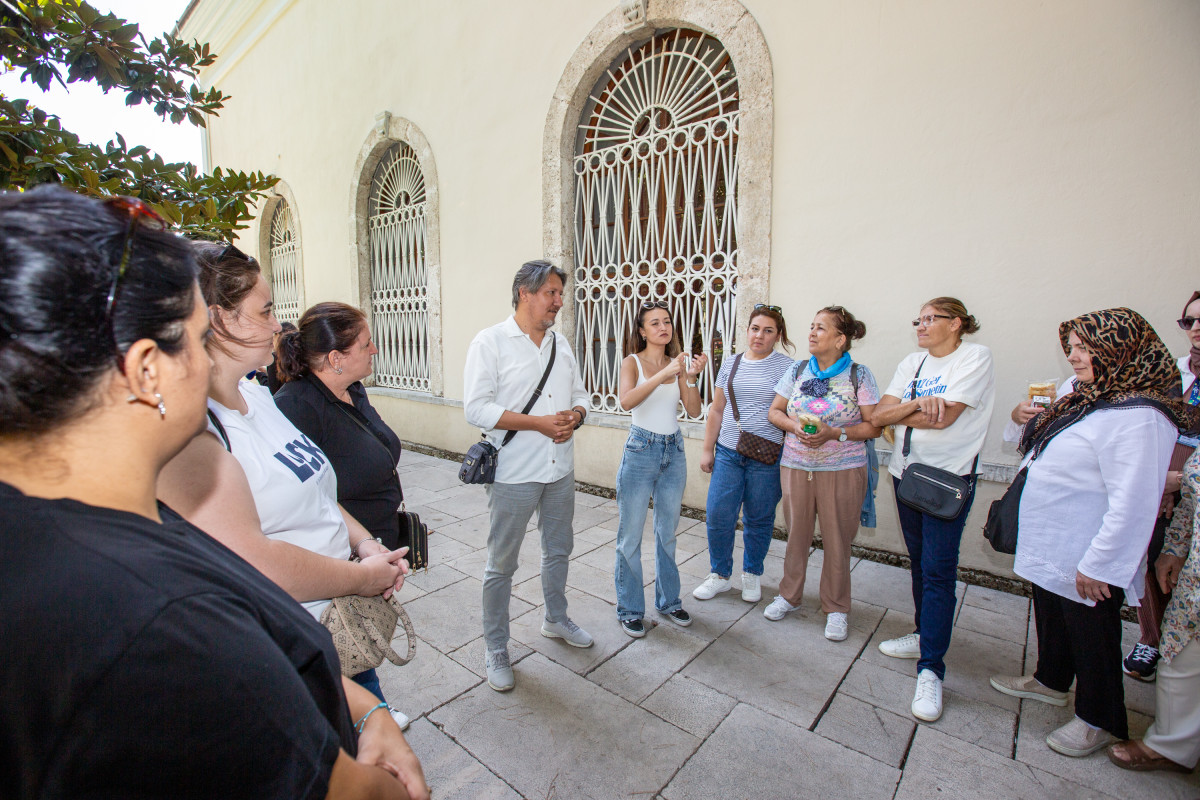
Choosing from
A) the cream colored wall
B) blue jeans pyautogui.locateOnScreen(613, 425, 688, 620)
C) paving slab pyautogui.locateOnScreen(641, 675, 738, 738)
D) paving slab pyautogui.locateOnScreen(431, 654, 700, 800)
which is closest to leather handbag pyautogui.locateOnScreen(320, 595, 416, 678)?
paving slab pyautogui.locateOnScreen(431, 654, 700, 800)

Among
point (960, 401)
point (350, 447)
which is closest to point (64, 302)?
point (350, 447)

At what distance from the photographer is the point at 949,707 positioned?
7.78 ft

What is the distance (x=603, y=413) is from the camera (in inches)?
211

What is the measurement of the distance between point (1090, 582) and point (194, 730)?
8.43 ft

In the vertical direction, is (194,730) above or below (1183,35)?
below

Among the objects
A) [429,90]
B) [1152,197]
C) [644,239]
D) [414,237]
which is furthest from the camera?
[414,237]

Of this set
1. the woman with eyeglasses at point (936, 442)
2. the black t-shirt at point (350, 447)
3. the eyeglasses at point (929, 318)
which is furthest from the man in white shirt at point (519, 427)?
the eyeglasses at point (929, 318)

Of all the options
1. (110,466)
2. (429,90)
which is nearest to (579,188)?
(429,90)

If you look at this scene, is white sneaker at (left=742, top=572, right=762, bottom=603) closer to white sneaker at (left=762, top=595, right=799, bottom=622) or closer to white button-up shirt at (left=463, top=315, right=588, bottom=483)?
white sneaker at (left=762, top=595, right=799, bottom=622)

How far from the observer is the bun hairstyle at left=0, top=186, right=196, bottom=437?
54cm

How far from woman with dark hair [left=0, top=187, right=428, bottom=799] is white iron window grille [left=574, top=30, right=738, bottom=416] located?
4179mm

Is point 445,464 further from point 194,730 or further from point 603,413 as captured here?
point 194,730

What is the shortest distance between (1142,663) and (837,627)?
4.26 feet

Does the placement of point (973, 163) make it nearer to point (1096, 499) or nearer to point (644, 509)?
point (1096, 499)
